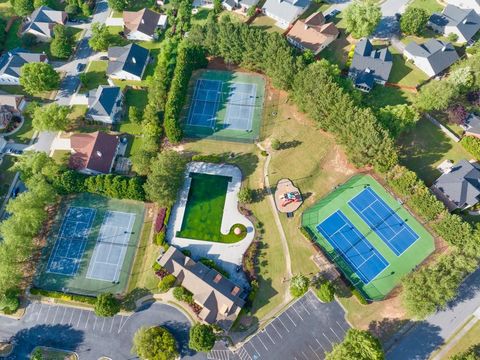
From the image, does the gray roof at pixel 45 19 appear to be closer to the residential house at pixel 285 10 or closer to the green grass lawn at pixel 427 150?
the residential house at pixel 285 10

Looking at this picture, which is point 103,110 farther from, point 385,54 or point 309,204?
point 385,54

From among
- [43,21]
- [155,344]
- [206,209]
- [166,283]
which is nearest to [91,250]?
[166,283]

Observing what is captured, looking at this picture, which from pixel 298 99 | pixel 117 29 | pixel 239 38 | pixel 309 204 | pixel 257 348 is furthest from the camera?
pixel 117 29

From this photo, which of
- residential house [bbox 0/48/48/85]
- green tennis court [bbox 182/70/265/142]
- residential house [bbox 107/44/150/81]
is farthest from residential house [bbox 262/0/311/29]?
residential house [bbox 0/48/48/85]

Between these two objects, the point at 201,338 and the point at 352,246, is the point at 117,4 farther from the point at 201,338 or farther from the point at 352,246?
the point at 201,338

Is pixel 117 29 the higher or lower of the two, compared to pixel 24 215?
higher

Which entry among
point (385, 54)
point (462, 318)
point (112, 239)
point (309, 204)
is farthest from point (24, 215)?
point (385, 54)
